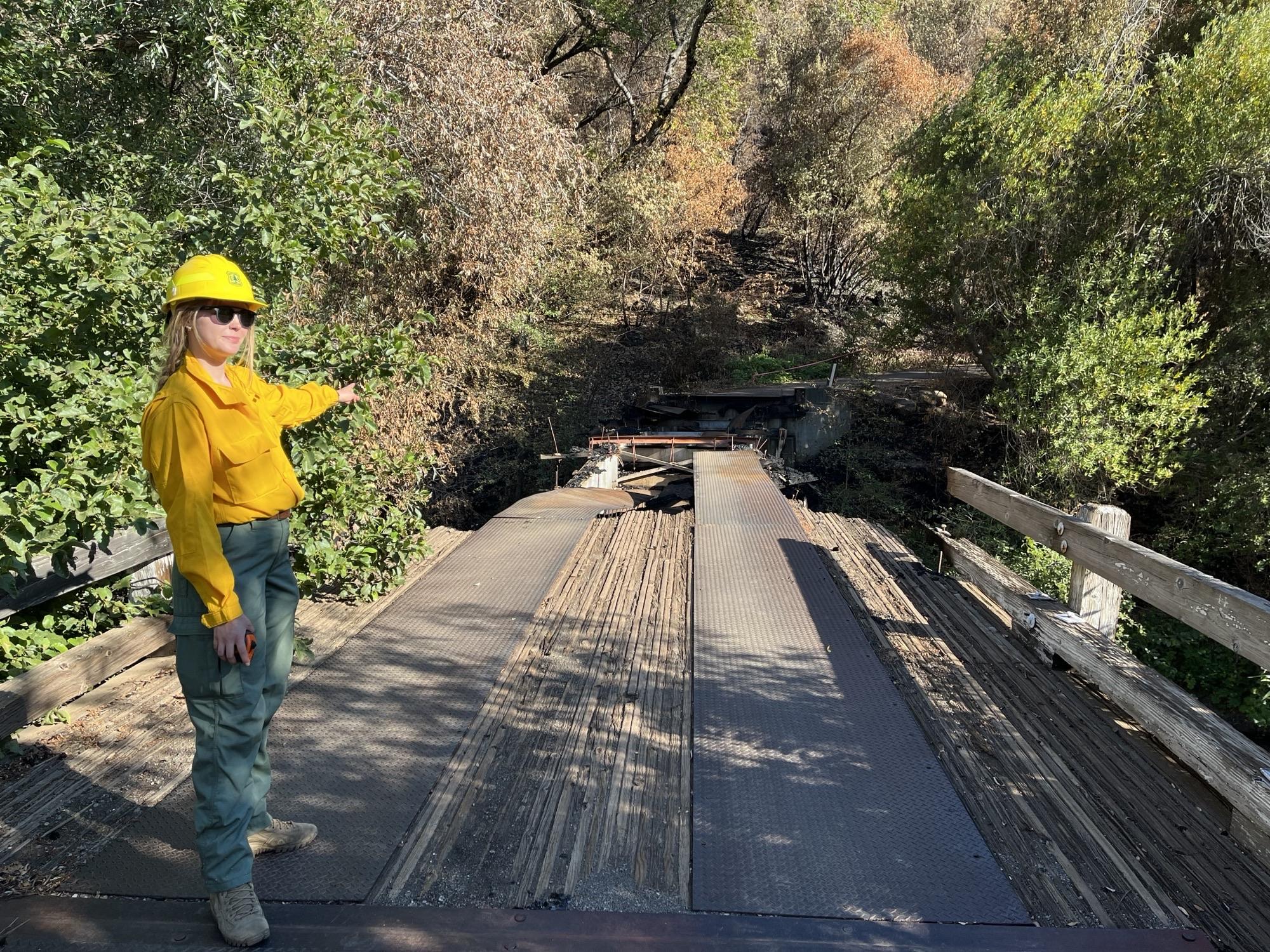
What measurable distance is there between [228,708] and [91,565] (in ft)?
5.55

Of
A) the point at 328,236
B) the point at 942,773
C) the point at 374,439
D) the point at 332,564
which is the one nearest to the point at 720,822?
the point at 942,773

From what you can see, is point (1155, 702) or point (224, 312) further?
point (1155, 702)

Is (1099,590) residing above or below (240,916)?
above

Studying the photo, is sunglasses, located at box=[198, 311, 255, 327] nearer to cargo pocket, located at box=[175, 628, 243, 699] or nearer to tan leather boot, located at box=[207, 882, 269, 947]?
cargo pocket, located at box=[175, 628, 243, 699]

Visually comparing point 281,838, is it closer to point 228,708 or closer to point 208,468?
point 228,708

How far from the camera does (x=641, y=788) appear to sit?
286 cm

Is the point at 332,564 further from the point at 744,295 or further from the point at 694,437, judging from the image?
the point at 744,295

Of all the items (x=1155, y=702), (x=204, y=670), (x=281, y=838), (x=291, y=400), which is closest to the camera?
(x=204, y=670)

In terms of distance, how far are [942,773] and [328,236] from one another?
12.9 feet

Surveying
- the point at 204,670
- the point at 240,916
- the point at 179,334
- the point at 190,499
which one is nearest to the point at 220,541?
the point at 190,499

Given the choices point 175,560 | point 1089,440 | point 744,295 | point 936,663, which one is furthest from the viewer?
point 744,295

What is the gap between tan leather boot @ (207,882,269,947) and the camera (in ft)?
6.89

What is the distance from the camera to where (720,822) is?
262 centimetres

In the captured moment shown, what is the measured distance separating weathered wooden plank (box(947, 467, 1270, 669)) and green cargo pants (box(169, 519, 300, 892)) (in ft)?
10.2
